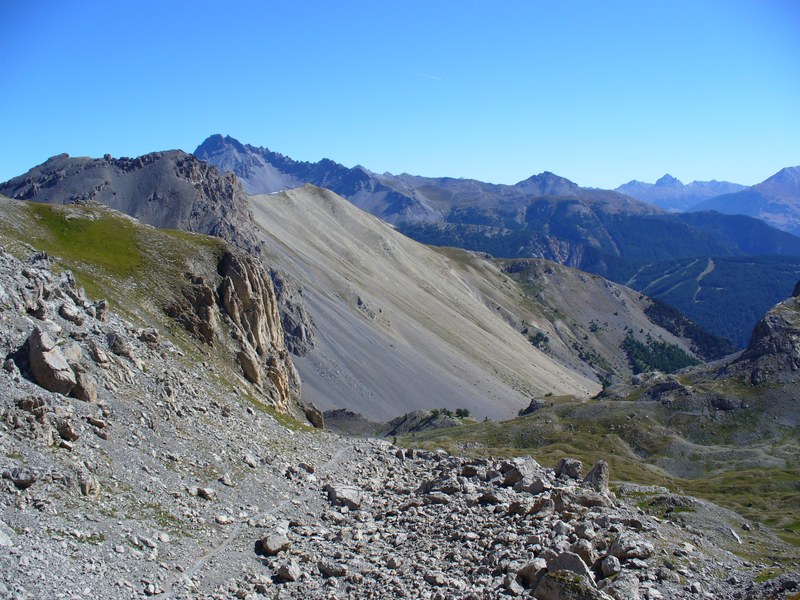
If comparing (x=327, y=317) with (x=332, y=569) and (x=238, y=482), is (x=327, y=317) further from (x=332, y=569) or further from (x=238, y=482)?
(x=332, y=569)

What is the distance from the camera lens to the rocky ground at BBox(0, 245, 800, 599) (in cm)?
2544

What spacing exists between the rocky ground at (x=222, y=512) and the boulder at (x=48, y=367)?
10 cm

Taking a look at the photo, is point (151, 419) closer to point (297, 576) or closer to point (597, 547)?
point (297, 576)

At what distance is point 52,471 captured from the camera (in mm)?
27484

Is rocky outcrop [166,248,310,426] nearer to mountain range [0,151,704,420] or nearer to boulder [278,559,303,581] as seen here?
boulder [278,559,303,581]

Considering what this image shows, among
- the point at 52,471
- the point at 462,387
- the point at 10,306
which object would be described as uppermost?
the point at 10,306

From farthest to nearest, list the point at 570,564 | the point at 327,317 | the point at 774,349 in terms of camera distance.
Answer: the point at 327,317
the point at 774,349
the point at 570,564

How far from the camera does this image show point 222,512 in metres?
33.7

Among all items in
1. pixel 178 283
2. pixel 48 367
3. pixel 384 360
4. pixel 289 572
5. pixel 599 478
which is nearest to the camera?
pixel 289 572

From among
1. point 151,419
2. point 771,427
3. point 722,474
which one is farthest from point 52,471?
point 771,427

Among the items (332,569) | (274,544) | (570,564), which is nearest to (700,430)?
(570,564)

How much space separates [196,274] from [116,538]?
40.4 meters

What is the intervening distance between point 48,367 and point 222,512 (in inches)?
417

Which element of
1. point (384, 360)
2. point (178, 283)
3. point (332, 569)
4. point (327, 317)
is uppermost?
point (178, 283)
